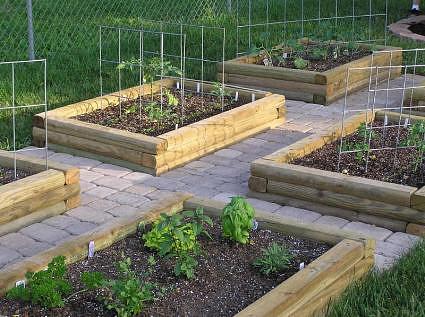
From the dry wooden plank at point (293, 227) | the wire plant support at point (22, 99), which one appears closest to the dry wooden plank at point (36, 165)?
the wire plant support at point (22, 99)

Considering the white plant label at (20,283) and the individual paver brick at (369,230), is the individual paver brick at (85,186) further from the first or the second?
the white plant label at (20,283)

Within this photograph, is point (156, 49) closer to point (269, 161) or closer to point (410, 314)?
point (269, 161)

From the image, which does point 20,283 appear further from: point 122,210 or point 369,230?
point 369,230

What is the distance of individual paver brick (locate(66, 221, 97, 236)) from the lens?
507 cm

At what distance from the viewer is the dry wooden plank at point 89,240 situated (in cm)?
381

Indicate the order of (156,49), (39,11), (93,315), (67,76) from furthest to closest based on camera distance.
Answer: (39,11) < (156,49) < (67,76) < (93,315)

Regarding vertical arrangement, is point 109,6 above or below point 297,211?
above

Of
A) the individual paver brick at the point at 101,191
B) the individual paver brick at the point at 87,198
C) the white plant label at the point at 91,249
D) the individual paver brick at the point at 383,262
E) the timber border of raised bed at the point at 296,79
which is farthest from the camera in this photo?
the timber border of raised bed at the point at 296,79

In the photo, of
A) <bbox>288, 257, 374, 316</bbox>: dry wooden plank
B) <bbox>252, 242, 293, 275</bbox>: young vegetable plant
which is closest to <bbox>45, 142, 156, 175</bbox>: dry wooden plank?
<bbox>252, 242, 293, 275</bbox>: young vegetable plant

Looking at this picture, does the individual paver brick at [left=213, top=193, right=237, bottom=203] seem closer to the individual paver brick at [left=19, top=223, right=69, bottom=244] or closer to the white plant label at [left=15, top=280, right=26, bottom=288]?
the individual paver brick at [left=19, top=223, right=69, bottom=244]

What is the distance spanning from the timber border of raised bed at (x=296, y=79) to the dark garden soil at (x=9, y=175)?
3702mm

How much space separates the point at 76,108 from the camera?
7.00 meters

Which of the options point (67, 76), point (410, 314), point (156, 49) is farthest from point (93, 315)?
point (156, 49)

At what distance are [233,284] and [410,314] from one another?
877mm
